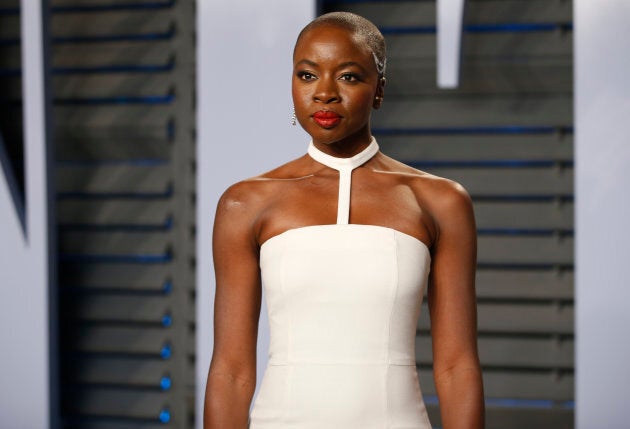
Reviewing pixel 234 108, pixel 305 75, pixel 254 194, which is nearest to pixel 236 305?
pixel 254 194

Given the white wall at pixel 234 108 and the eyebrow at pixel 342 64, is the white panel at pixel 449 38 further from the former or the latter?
the eyebrow at pixel 342 64

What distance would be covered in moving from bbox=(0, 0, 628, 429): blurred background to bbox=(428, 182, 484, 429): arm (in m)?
1.67

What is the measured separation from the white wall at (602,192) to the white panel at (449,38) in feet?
1.34

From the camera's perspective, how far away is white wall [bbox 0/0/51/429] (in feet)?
10.5

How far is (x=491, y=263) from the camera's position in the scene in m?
3.37

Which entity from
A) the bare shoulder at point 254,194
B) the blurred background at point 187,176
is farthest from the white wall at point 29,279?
the bare shoulder at point 254,194

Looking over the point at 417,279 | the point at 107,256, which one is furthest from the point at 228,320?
the point at 107,256

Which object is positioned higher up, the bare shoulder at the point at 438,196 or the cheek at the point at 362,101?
the cheek at the point at 362,101

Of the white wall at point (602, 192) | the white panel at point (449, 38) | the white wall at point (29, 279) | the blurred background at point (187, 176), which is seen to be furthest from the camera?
the blurred background at point (187, 176)

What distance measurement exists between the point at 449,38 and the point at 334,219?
1840mm

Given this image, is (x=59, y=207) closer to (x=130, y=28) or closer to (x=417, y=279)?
(x=130, y=28)

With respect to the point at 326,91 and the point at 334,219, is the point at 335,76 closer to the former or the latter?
the point at 326,91

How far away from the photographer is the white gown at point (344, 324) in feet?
4.28

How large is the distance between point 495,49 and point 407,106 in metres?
0.42
